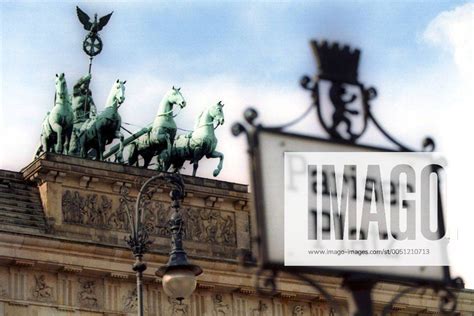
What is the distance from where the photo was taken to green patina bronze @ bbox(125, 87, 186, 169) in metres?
41.2

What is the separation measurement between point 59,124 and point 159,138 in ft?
10.1

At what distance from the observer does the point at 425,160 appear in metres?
5.50

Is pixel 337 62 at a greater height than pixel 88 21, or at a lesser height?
lesser

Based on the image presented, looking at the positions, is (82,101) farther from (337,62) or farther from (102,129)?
(337,62)

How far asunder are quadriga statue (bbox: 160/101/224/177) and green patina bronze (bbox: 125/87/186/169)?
0.90 ft

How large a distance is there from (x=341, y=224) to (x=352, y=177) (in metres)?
0.19

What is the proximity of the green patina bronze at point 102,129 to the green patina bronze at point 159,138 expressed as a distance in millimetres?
779

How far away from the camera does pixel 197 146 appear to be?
4175cm

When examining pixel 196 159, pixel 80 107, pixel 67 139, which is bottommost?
pixel 196 159

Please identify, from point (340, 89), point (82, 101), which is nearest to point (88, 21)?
point (82, 101)

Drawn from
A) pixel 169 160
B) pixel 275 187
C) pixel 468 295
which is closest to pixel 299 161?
pixel 275 187

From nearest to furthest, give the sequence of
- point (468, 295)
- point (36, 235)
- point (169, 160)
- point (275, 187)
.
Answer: point (275, 187)
point (36, 235)
point (169, 160)
point (468, 295)

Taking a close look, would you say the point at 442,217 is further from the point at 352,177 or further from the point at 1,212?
the point at 1,212

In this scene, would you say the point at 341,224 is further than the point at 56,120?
No
